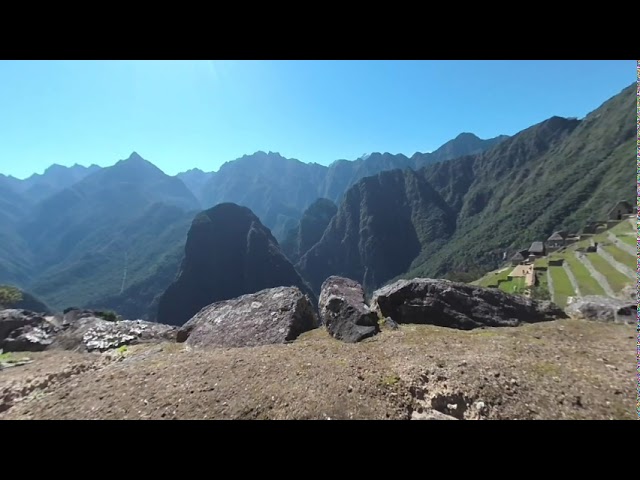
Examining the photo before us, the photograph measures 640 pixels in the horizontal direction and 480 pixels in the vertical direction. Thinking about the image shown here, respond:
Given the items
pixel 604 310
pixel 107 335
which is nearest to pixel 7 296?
pixel 107 335

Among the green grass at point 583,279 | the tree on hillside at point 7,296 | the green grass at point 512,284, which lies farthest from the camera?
the green grass at point 512,284

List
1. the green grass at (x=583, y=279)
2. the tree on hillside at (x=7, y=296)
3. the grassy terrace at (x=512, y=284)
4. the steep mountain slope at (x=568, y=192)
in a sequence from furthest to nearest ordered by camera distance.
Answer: the steep mountain slope at (x=568, y=192) → the grassy terrace at (x=512, y=284) → the green grass at (x=583, y=279) → the tree on hillside at (x=7, y=296)

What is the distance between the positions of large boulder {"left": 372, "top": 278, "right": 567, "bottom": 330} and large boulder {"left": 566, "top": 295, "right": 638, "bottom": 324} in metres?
0.59

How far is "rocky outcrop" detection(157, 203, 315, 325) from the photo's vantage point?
156875 mm

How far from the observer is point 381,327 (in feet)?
34.9

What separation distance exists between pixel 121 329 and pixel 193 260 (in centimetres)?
17251

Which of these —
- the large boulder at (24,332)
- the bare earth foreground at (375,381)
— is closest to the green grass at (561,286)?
the bare earth foreground at (375,381)

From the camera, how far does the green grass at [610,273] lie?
34.1 metres

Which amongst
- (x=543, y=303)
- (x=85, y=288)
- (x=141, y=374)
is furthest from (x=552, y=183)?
(x=85, y=288)

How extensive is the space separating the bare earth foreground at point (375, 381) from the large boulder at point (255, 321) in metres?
1.35

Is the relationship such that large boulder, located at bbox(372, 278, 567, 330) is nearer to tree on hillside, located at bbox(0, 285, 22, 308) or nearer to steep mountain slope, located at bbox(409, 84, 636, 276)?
tree on hillside, located at bbox(0, 285, 22, 308)

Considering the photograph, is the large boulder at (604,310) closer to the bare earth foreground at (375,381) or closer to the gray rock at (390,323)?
the bare earth foreground at (375,381)

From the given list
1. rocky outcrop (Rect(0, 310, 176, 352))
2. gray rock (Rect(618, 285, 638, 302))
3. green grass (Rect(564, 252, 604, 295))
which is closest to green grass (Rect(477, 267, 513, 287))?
green grass (Rect(564, 252, 604, 295))
